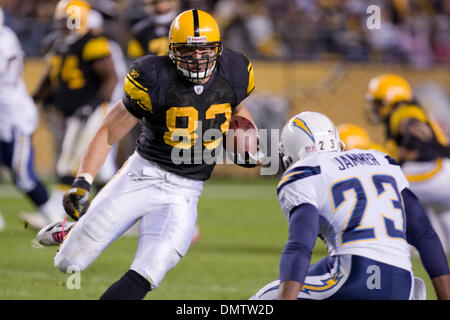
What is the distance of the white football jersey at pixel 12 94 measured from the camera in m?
7.65

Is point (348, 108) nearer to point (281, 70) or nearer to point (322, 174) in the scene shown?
point (281, 70)

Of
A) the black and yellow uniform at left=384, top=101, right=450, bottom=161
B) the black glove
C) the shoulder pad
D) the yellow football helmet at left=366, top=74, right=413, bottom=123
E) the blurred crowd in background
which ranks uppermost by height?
the shoulder pad

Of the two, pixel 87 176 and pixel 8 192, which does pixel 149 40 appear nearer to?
pixel 87 176

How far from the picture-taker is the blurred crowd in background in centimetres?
1412

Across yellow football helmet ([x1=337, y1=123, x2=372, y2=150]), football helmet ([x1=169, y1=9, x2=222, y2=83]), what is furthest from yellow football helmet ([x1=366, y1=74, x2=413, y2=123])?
football helmet ([x1=169, y1=9, x2=222, y2=83])

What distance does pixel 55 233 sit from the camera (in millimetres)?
4312

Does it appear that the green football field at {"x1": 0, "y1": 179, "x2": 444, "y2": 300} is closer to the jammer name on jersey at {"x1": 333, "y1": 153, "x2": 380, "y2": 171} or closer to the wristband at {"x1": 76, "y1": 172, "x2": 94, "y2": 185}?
the wristband at {"x1": 76, "y1": 172, "x2": 94, "y2": 185}

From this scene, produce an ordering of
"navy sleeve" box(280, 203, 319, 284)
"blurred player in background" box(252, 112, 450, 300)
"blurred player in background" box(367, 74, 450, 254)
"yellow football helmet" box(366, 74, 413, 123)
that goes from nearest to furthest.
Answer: "navy sleeve" box(280, 203, 319, 284) → "blurred player in background" box(252, 112, 450, 300) → "blurred player in background" box(367, 74, 450, 254) → "yellow football helmet" box(366, 74, 413, 123)

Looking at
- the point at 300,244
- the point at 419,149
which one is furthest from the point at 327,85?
the point at 300,244

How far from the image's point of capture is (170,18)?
25.5 feet

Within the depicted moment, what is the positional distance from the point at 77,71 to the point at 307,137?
4.75m

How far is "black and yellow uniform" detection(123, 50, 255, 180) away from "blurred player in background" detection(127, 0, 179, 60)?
3323 mm

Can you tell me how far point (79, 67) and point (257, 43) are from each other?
7557 millimetres
